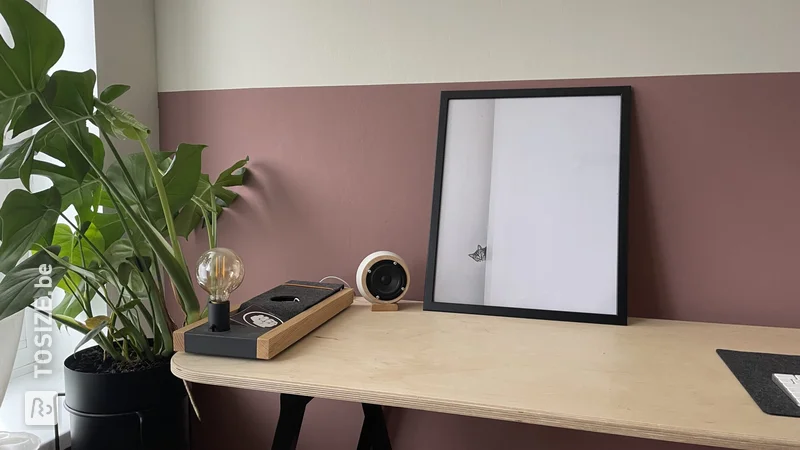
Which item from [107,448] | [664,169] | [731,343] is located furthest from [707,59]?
[107,448]

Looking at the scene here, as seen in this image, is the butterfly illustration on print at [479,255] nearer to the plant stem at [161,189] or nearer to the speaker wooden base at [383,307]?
the speaker wooden base at [383,307]

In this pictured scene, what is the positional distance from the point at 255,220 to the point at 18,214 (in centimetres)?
67

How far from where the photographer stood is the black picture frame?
1.37 metres

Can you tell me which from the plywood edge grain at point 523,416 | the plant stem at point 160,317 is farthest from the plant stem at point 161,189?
the plywood edge grain at point 523,416

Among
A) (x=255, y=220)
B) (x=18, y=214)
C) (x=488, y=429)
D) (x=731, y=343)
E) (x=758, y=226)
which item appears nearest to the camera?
(x=18, y=214)

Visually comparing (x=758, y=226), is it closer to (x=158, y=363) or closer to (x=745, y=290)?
(x=745, y=290)

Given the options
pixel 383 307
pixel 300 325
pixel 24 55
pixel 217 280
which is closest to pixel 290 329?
pixel 300 325

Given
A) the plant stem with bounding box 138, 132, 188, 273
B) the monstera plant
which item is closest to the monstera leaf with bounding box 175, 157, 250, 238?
the monstera plant

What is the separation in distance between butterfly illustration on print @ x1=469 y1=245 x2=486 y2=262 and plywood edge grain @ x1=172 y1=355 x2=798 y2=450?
1.84ft

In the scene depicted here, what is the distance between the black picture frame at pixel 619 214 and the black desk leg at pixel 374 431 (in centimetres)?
31

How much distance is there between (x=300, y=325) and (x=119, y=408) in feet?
1.56

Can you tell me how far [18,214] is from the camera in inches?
44.6

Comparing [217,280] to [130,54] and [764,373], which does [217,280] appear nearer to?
[130,54]

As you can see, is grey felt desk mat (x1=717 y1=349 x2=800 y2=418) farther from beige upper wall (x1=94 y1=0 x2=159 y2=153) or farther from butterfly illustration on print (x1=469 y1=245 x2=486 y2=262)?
beige upper wall (x1=94 y1=0 x2=159 y2=153)
